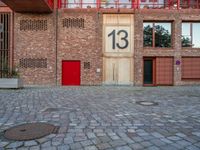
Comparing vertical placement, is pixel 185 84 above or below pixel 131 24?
below

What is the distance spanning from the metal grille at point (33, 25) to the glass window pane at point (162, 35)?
32.7 ft

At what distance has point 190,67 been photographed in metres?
19.8

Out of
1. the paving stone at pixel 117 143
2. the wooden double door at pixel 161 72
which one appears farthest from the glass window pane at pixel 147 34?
the paving stone at pixel 117 143

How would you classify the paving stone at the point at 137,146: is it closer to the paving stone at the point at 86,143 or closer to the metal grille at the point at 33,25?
the paving stone at the point at 86,143

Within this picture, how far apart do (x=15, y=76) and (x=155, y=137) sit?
44.2 ft

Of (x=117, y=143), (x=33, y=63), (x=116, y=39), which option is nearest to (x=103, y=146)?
(x=117, y=143)

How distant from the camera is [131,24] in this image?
64.4 feet

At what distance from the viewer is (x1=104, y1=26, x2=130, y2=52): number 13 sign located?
19.6 metres

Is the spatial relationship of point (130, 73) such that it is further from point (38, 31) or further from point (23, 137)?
point (23, 137)

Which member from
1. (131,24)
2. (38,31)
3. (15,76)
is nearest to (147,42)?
(131,24)

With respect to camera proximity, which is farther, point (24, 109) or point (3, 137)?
point (24, 109)

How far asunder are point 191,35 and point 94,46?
8.87 m

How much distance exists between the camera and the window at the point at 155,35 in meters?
20.0

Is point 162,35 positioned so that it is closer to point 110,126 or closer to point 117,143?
point 110,126
